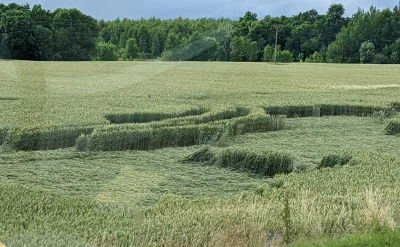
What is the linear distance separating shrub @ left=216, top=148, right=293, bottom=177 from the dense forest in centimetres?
529

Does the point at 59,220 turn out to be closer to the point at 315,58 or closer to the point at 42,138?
the point at 42,138

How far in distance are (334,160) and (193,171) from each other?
2242mm

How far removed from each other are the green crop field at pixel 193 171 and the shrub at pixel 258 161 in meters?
0.02

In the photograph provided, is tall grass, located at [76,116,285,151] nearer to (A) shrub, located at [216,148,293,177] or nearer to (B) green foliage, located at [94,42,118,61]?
(A) shrub, located at [216,148,293,177]

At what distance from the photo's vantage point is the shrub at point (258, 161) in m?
8.86

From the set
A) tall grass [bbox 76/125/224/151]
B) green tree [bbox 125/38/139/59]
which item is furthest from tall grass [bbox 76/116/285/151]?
green tree [bbox 125/38/139/59]

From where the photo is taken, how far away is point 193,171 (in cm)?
868

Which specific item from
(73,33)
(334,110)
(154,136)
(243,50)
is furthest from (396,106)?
(243,50)

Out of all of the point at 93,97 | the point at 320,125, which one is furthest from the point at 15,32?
the point at 320,125

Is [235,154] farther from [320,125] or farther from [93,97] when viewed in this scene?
[93,97]

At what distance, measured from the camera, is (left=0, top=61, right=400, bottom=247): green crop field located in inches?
194

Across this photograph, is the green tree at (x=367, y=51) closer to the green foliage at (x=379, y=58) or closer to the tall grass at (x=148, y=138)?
the green foliage at (x=379, y=58)

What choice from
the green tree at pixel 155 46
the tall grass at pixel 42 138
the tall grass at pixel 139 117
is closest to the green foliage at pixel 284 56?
the green tree at pixel 155 46

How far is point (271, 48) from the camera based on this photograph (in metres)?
44.1
